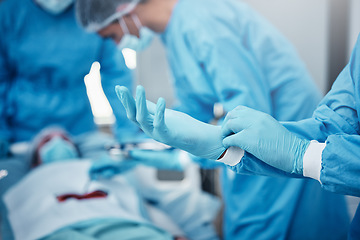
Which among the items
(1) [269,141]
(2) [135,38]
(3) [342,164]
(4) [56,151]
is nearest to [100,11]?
(2) [135,38]

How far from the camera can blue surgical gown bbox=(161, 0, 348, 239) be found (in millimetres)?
1156

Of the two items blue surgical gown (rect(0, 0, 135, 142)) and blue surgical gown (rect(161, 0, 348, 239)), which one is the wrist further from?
blue surgical gown (rect(0, 0, 135, 142))

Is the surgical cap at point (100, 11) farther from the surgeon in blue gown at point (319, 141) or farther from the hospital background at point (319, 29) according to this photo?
the surgeon in blue gown at point (319, 141)

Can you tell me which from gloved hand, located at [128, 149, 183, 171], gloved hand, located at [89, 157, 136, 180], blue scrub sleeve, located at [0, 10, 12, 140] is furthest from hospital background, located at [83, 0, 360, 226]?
blue scrub sleeve, located at [0, 10, 12, 140]

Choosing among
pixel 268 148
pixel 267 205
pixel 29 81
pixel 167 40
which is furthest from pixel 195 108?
pixel 29 81

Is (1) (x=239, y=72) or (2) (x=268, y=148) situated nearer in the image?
(2) (x=268, y=148)

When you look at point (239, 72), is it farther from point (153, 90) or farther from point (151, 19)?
point (153, 90)

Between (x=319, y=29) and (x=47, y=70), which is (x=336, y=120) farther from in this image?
(x=47, y=70)

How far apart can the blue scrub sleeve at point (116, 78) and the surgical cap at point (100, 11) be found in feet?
1.92

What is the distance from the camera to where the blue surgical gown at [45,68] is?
203 cm

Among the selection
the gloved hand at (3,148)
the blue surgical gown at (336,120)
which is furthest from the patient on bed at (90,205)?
the blue surgical gown at (336,120)

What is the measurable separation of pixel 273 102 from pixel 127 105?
67 cm

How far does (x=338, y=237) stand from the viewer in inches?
47.1

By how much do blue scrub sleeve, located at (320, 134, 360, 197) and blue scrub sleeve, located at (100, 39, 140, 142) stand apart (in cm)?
148
